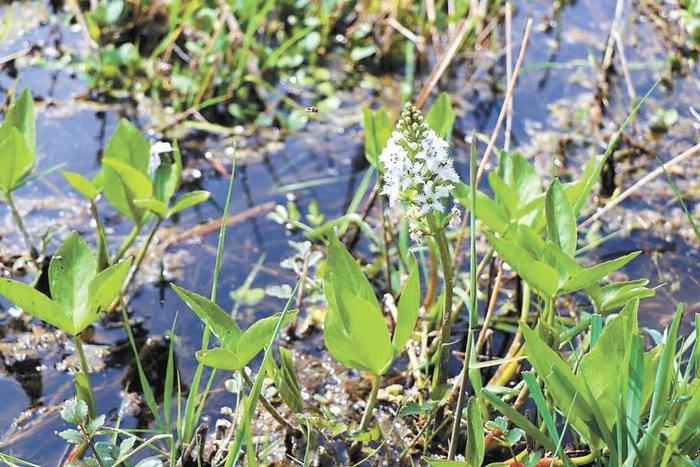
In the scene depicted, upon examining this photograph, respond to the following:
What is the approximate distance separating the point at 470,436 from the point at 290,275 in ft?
3.41

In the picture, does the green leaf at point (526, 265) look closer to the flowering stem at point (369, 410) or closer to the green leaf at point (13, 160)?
the flowering stem at point (369, 410)

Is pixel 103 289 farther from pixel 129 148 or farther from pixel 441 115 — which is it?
pixel 441 115

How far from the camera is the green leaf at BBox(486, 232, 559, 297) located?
162 cm

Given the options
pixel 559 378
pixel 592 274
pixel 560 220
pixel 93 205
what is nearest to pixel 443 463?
pixel 559 378

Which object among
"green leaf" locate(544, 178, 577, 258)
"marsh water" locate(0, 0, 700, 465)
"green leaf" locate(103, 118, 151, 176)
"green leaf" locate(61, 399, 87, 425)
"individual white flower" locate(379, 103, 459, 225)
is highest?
"individual white flower" locate(379, 103, 459, 225)

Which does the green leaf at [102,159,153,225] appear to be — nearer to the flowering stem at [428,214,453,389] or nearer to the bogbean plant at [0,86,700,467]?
the bogbean plant at [0,86,700,467]

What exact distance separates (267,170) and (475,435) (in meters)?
1.59

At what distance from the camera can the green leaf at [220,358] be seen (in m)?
1.50

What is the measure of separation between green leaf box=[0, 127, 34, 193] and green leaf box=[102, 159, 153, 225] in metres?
0.20

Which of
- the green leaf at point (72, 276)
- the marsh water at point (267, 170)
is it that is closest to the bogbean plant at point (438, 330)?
the green leaf at point (72, 276)

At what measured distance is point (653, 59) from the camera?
11.5ft

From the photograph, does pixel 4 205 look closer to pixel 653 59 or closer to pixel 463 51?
pixel 463 51

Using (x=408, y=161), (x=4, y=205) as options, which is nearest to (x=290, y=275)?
(x=4, y=205)

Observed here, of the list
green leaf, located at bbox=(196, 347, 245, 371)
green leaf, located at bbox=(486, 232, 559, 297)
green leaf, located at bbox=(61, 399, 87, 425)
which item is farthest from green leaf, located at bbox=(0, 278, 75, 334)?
green leaf, located at bbox=(486, 232, 559, 297)
